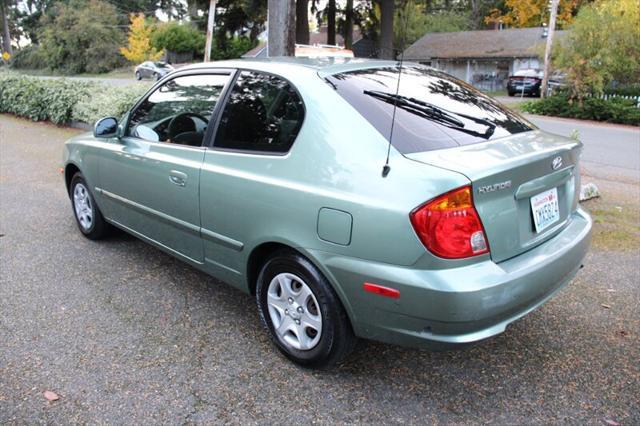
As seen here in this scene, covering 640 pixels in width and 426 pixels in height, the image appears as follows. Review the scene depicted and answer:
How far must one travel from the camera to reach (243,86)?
3.24 m

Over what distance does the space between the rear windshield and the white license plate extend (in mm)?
410

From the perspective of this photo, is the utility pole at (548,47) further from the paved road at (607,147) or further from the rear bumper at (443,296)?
the rear bumper at (443,296)

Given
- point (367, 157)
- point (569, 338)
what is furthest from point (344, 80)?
point (569, 338)

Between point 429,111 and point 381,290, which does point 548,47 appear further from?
point 381,290

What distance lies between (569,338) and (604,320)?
42 centimetres

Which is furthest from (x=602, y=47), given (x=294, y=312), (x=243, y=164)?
(x=294, y=312)

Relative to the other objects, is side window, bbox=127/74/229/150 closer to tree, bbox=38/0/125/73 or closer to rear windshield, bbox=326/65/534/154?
rear windshield, bbox=326/65/534/154

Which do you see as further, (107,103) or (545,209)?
(107,103)

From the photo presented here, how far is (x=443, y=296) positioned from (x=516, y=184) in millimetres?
682

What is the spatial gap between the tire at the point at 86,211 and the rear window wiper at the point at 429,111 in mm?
2936

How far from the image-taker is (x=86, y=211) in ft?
15.9

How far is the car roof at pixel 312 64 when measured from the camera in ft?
9.98

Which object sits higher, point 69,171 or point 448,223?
point 448,223

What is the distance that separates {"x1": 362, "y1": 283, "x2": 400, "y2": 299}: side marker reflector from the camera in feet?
7.78
